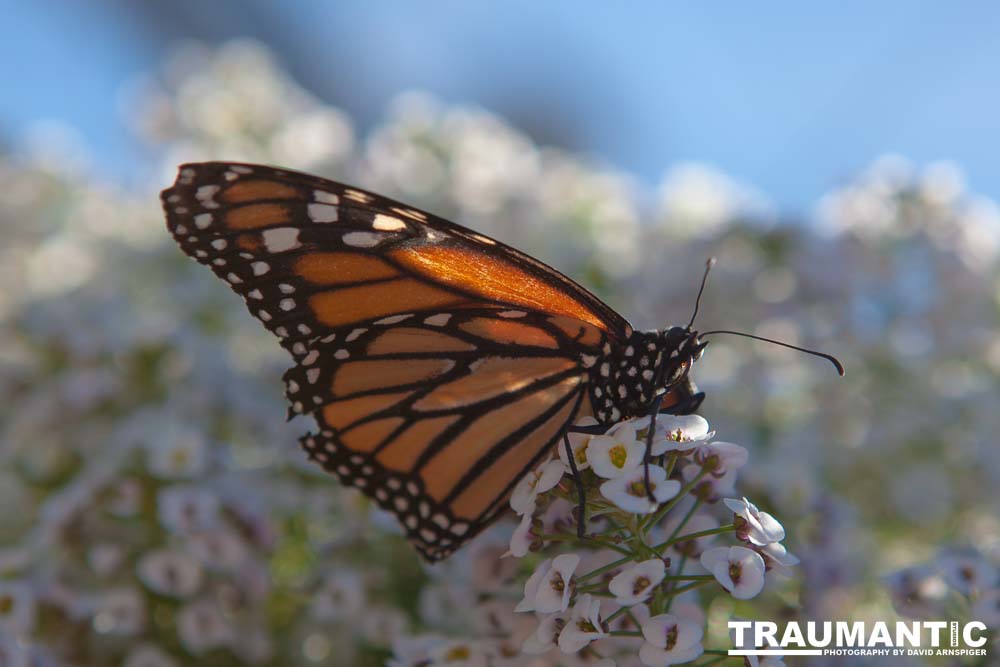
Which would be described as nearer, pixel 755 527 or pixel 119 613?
pixel 755 527

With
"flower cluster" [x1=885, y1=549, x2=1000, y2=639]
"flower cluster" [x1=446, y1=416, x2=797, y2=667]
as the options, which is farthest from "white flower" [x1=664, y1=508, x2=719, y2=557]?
"flower cluster" [x1=885, y1=549, x2=1000, y2=639]

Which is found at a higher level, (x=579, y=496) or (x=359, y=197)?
(x=359, y=197)

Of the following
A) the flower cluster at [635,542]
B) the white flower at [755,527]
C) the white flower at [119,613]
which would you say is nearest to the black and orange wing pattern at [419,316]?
the flower cluster at [635,542]

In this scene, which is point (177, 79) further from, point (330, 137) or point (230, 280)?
point (230, 280)

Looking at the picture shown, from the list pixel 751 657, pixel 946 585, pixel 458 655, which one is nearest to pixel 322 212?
pixel 458 655

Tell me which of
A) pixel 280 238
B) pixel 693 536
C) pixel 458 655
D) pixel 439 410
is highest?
pixel 280 238

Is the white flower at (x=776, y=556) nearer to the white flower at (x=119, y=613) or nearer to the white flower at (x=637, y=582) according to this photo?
the white flower at (x=637, y=582)

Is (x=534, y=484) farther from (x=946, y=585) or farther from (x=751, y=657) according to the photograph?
(x=946, y=585)
